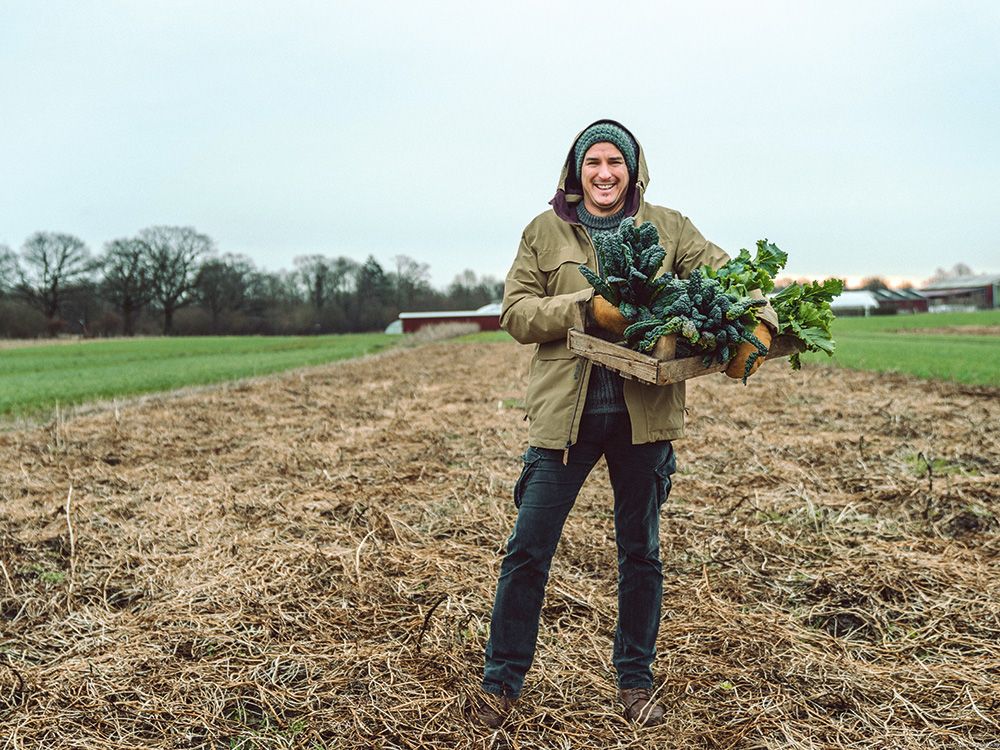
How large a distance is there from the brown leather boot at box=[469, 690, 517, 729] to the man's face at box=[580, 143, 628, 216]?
1.92m

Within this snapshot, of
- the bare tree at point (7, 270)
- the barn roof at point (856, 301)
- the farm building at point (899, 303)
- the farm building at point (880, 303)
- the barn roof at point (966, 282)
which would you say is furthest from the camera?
the barn roof at point (966, 282)

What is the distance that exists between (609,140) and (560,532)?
1.50m

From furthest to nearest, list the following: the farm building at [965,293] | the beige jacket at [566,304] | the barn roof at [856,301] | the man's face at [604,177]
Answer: the farm building at [965,293] → the barn roof at [856,301] → the man's face at [604,177] → the beige jacket at [566,304]

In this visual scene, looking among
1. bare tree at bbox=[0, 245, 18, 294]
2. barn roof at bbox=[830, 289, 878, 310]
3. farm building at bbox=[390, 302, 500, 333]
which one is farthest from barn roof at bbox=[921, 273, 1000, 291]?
bare tree at bbox=[0, 245, 18, 294]

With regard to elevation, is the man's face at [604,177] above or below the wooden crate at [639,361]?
above

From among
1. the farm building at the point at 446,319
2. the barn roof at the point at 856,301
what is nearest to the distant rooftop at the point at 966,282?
the barn roof at the point at 856,301

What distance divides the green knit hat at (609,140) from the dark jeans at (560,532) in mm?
984

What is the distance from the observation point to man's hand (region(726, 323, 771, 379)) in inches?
98.0

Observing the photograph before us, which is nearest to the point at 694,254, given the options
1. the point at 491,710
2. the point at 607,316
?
the point at 607,316

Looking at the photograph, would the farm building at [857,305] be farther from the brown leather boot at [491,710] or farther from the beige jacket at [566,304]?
the brown leather boot at [491,710]

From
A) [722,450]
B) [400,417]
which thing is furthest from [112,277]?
[722,450]

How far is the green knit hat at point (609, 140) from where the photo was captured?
2.74 m

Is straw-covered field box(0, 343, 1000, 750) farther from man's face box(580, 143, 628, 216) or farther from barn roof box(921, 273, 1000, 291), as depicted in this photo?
barn roof box(921, 273, 1000, 291)

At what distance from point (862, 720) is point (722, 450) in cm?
487
